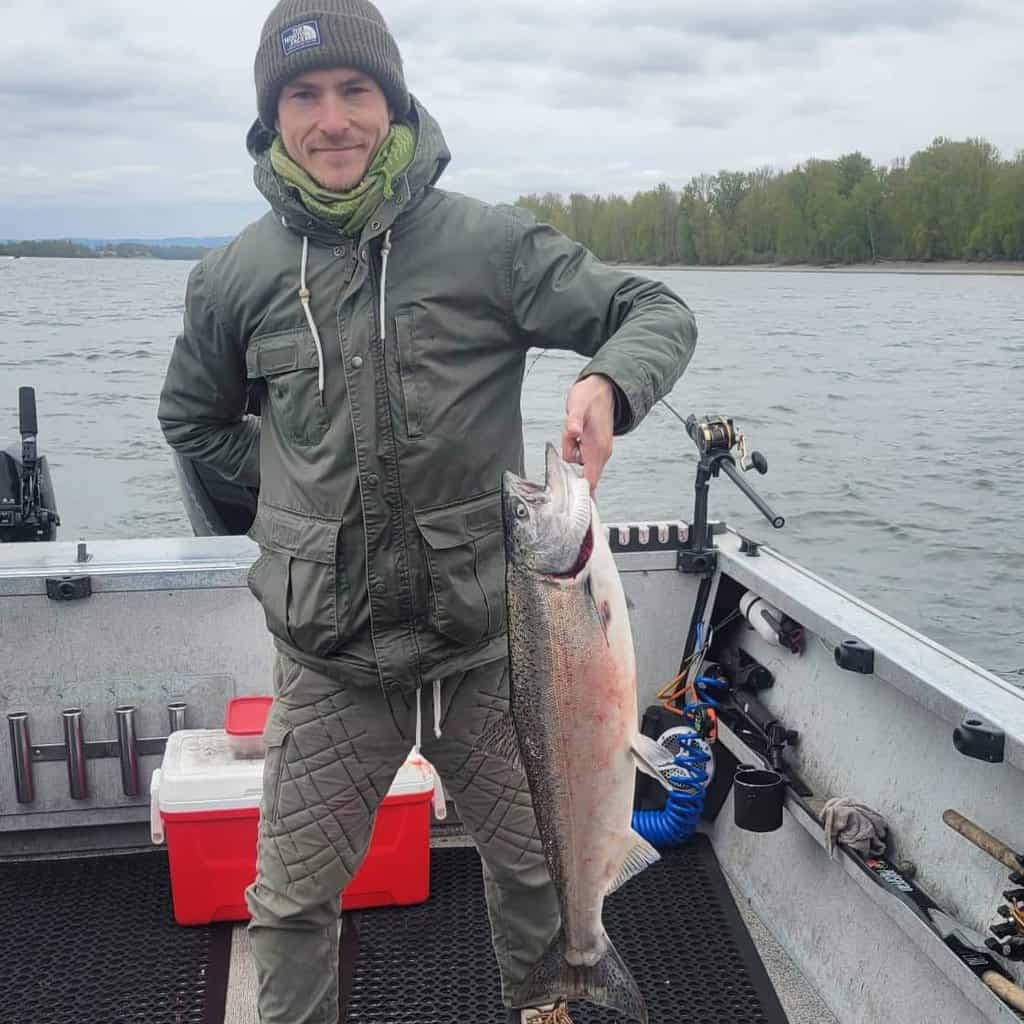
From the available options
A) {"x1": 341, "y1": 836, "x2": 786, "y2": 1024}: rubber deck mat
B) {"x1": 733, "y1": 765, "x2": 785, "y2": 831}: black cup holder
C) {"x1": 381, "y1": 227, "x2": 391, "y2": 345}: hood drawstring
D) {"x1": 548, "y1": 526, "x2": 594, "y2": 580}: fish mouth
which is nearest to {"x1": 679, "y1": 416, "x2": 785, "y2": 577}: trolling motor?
{"x1": 733, "y1": 765, "x2": 785, "y2": 831}: black cup holder

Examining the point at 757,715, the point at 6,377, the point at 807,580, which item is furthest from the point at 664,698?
the point at 6,377

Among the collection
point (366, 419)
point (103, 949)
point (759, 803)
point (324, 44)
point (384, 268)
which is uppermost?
point (324, 44)

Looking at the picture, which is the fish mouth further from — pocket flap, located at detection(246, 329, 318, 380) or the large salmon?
pocket flap, located at detection(246, 329, 318, 380)

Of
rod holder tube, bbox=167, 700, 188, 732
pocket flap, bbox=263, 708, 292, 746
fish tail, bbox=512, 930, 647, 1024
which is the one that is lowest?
rod holder tube, bbox=167, 700, 188, 732

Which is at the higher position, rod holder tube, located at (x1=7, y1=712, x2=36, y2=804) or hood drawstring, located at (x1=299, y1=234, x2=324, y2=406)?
hood drawstring, located at (x1=299, y1=234, x2=324, y2=406)

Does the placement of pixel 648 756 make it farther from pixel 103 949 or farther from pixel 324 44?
pixel 103 949

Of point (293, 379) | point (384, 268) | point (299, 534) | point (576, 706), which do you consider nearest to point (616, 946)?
point (576, 706)

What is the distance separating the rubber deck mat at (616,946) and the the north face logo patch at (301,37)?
2418 millimetres

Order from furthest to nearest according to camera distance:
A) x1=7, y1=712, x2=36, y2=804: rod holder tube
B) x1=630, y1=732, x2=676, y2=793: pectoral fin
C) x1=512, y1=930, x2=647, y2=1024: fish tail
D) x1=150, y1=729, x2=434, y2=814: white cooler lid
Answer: x1=7, y1=712, x2=36, y2=804: rod holder tube → x1=150, y1=729, x2=434, y2=814: white cooler lid → x1=512, y1=930, x2=647, y2=1024: fish tail → x1=630, y1=732, x2=676, y2=793: pectoral fin

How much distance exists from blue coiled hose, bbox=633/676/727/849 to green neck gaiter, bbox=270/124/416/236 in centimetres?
233

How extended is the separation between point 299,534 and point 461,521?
343 mm

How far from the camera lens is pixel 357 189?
91.4 inches

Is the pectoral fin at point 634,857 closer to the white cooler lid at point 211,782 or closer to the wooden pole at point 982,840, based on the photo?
the wooden pole at point 982,840

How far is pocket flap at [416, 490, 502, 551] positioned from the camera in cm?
235
